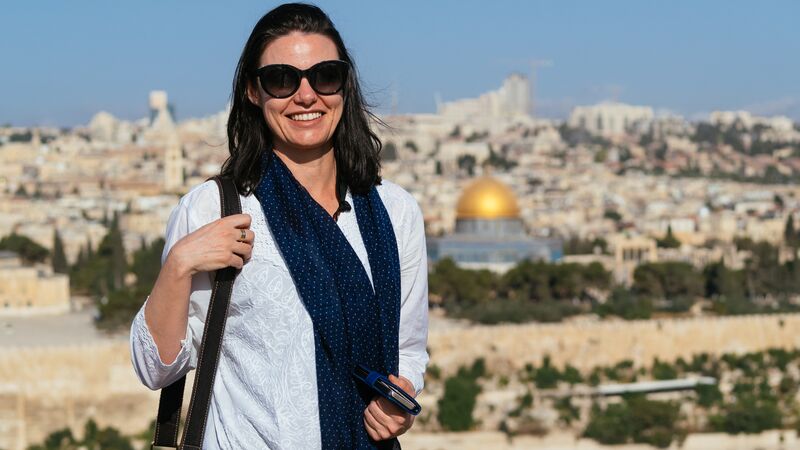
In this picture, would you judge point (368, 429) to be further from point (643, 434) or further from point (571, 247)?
point (571, 247)

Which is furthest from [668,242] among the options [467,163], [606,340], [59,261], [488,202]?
[467,163]

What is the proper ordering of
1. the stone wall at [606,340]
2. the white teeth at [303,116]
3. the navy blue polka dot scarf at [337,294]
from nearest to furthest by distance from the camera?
1. the navy blue polka dot scarf at [337,294]
2. the white teeth at [303,116]
3. the stone wall at [606,340]

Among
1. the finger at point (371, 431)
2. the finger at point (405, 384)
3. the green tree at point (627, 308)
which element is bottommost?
the green tree at point (627, 308)

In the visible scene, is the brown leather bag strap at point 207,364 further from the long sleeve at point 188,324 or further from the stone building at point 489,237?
the stone building at point 489,237

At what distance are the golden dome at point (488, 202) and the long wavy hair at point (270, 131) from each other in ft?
103

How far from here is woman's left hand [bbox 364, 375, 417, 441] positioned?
2520 millimetres

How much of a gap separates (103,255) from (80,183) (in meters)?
46.9

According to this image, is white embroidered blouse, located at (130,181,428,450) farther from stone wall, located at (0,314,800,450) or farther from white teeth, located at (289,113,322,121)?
stone wall, located at (0,314,800,450)

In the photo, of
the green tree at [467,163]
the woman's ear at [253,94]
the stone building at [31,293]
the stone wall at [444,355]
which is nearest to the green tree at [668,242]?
the stone wall at [444,355]

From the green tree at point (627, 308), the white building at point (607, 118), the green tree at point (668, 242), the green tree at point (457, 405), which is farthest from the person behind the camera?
the white building at point (607, 118)

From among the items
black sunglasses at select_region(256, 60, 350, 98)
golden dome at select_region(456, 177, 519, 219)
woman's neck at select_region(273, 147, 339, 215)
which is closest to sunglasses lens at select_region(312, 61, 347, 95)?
black sunglasses at select_region(256, 60, 350, 98)

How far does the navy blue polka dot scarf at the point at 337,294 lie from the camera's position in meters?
2.46

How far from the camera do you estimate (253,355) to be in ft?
8.05

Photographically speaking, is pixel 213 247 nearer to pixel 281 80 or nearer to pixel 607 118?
pixel 281 80
